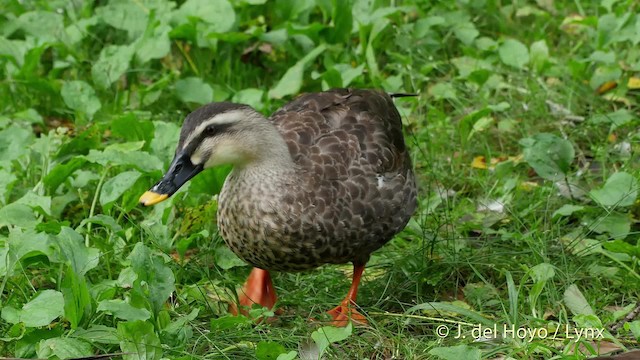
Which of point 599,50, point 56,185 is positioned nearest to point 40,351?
point 56,185

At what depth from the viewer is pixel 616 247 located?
4695mm

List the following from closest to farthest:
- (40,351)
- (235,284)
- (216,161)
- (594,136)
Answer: (40,351)
(216,161)
(235,284)
(594,136)

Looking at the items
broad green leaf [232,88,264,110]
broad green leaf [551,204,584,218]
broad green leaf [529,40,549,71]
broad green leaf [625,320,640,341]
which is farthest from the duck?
broad green leaf [529,40,549,71]

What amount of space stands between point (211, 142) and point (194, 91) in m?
1.92

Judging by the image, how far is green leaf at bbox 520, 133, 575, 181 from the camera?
17.5 ft

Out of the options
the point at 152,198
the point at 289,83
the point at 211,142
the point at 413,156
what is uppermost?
the point at 211,142

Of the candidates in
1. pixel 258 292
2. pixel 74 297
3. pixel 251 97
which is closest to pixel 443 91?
pixel 251 97

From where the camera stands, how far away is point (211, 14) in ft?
21.6

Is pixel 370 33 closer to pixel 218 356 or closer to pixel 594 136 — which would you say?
pixel 594 136

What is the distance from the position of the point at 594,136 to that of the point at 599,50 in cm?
68

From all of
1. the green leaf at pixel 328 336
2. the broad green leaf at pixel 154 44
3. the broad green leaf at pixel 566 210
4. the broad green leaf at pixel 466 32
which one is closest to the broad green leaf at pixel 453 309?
the green leaf at pixel 328 336

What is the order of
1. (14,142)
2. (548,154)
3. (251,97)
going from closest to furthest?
(548,154) → (14,142) → (251,97)

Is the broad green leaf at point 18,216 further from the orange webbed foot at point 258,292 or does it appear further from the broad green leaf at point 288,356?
the broad green leaf at point 288,356

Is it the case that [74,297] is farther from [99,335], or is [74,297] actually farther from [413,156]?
[413,156]
